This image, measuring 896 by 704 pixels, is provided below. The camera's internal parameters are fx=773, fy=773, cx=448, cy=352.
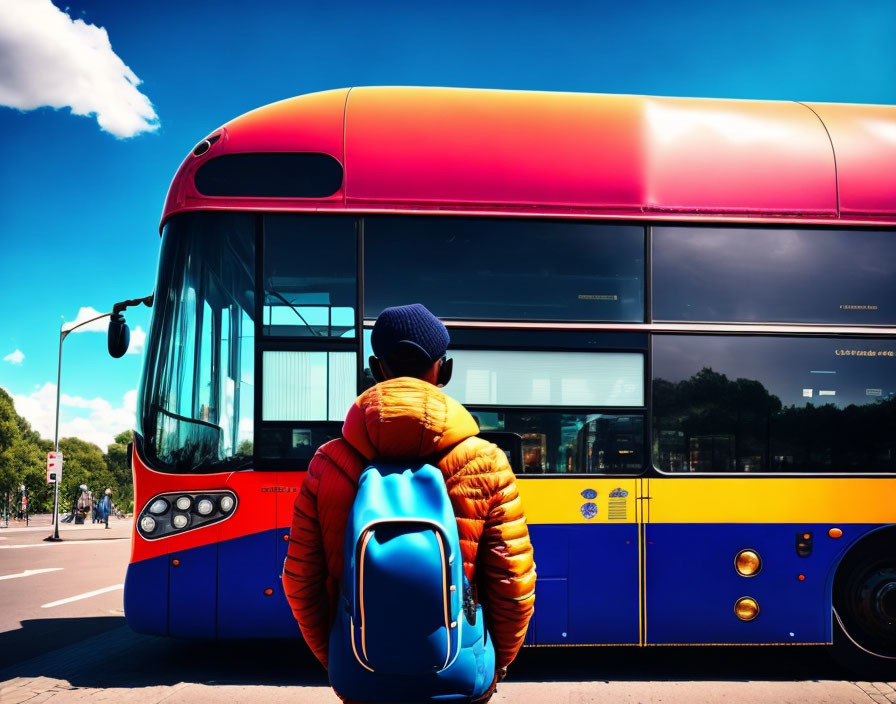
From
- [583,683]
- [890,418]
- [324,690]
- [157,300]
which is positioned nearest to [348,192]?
[157,300]

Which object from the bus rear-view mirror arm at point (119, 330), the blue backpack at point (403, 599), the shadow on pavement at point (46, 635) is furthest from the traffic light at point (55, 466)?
the blue backpack at point (403, 599)

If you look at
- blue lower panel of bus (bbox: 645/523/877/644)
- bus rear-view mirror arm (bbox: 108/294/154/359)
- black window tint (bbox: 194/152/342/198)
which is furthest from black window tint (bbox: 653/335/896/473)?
bus rear-view mirror arm (bbox: 108/294/154/359)

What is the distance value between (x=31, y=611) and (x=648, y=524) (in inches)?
296

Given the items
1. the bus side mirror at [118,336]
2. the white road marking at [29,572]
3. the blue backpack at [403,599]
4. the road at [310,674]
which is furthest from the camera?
the white road marking at [29,572]

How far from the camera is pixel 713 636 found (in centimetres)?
502

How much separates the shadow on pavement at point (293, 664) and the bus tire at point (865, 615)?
259 mm

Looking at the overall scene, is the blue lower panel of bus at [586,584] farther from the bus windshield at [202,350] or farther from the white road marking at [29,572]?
the white road marking at [29,572]

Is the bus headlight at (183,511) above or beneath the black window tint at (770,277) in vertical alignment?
beneath

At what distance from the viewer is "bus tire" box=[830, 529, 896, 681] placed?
16.9 ft

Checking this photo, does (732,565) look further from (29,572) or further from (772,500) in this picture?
(29,572)

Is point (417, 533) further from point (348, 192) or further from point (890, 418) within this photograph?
point (890, 418)

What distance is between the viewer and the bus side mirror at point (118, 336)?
573 cm

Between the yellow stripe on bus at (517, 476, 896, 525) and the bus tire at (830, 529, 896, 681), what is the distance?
30cm

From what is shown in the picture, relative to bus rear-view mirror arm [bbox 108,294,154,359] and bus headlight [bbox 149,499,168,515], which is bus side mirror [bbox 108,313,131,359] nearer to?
bus rear-view mirror arm [bbox 108,294,154,359]
